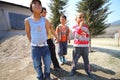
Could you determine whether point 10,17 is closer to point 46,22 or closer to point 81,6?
point 81,6

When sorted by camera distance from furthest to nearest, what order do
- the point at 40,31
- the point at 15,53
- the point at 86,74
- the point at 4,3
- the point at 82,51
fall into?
the point at 4,3 → the point at 15,53 → the point at 86,74 → the point at 82,51 → the point at 40,31

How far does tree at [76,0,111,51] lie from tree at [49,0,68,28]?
440 centimetres

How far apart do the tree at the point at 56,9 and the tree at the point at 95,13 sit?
14.4 ft

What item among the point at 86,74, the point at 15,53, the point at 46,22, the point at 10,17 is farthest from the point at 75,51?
the point at 10,17

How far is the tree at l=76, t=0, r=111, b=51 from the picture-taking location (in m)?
8.86

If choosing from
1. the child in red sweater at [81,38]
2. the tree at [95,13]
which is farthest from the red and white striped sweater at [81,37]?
the tree at [95,13]

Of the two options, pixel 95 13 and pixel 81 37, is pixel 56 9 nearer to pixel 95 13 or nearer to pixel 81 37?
pixel 95 13

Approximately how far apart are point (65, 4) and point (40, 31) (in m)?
10.2

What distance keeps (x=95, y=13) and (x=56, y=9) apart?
502 centimetres

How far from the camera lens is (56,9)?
44.1ft

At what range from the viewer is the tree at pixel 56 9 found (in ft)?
43.8

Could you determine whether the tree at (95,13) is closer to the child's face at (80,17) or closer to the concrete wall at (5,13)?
the child's face at (80,17)

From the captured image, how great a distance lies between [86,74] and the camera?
16.4ft

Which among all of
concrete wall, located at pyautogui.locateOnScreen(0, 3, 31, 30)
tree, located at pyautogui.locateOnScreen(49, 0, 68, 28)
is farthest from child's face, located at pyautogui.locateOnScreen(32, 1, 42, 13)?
concrete wall, located at pyautogui.locateOnScreen(0, 3, 31, 30)
